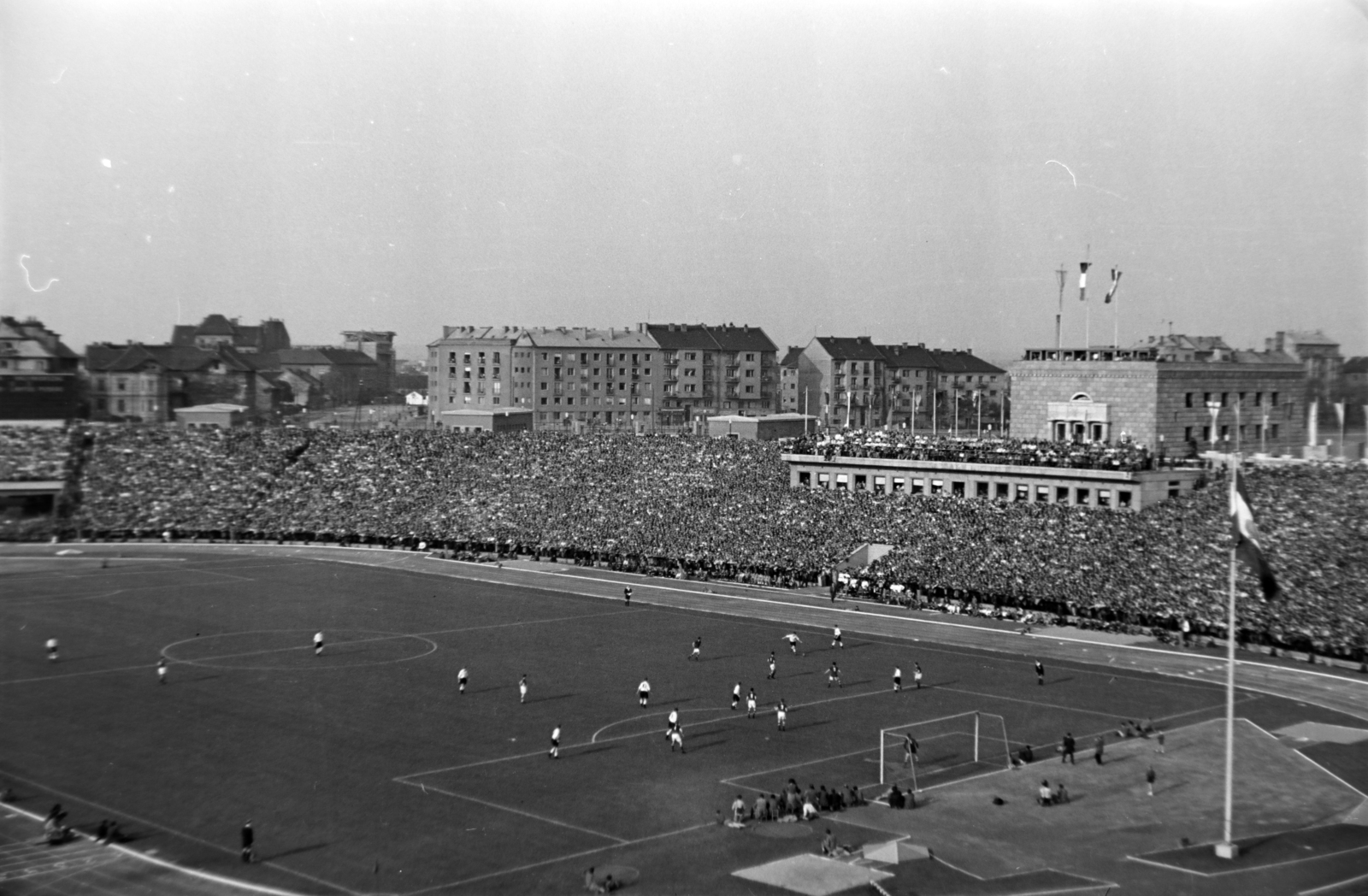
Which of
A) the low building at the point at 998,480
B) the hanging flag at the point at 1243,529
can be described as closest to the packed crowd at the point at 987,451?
the low building at the point at 998,480

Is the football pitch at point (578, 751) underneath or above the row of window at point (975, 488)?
underneath

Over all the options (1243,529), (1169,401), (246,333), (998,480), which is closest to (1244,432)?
(1169,401)

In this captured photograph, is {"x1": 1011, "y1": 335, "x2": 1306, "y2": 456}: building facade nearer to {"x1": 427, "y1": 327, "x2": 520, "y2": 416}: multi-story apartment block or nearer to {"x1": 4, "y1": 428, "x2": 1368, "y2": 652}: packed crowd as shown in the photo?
{"x1": 4, "y1": 428, "x2": 1368, "y2": 652}: packed crowd

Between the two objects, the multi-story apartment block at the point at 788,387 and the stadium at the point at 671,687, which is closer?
the stadium at the point at 671,687

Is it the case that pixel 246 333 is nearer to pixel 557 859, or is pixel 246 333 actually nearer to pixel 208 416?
pixel 208 416

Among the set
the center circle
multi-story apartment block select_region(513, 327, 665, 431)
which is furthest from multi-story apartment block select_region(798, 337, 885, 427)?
the center circle

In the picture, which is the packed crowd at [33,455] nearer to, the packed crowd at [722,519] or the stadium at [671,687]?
the stadium at [671,687]
